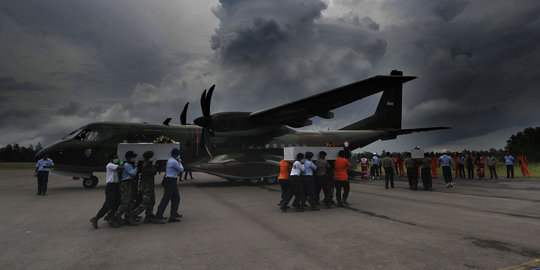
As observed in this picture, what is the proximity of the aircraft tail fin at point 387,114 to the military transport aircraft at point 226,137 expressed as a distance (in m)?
6.33

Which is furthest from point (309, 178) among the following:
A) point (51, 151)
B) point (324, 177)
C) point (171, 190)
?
point (51, 151)

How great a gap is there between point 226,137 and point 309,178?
8425 millimetres

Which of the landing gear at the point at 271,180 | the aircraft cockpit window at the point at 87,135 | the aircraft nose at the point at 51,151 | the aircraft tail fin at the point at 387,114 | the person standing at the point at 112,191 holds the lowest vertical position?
the landing gear at the point at 271,180

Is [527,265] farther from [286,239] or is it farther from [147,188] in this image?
[147,188]

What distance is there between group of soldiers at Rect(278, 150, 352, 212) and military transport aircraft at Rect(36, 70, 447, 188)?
16.6 feet

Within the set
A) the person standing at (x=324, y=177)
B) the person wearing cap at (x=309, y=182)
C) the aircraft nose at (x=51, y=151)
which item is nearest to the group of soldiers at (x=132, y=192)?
the person wearing cap at (x=309, y=182)

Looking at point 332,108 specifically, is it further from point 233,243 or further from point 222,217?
point 233,243

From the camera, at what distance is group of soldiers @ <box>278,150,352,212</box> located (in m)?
8.59

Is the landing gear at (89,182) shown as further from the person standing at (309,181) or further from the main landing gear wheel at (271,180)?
the person standing at (309,181)

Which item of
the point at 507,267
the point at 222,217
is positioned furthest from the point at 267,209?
the point at 507,267

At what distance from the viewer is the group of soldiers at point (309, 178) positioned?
859cm

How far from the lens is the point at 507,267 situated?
3902 millimetres

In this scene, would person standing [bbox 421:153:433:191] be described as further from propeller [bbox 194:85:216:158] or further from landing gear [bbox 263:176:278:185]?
propeller [bbox 194:85:216:158]

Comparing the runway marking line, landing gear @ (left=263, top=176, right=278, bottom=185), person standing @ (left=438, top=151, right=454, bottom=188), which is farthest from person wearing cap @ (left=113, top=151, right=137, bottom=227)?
person standing @ (left=438, top=151, right=454, bottom=188)
